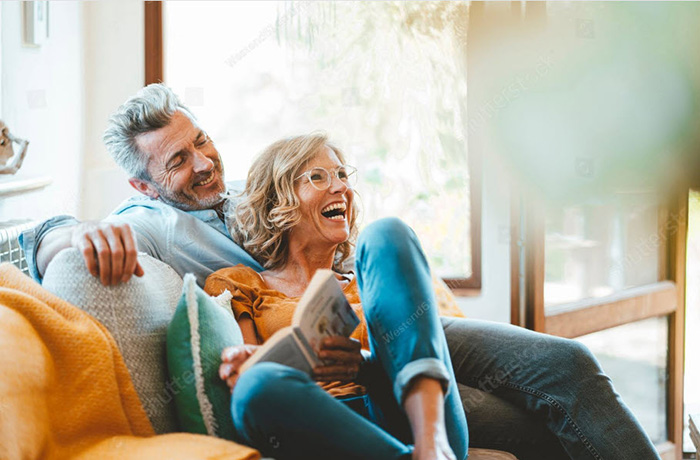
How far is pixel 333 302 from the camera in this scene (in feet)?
4.46

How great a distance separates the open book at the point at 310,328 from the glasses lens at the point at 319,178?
1.62 ft

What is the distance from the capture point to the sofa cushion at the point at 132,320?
1285mm

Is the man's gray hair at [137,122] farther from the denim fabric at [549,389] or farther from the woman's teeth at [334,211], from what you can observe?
the denim fabric at [549,389]

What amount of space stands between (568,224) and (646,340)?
0.60 meters

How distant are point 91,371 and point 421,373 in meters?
0.55

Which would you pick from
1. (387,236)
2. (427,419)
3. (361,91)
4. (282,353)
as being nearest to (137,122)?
(387,236)

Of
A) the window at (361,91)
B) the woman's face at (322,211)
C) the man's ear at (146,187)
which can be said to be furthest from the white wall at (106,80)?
the woman's face at (322,211)

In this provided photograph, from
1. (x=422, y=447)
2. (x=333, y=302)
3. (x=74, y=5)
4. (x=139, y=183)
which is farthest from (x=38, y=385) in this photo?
(x=74, y=5)

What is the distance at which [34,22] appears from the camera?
247cm

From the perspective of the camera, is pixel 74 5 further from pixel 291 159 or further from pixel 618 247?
pixel 618 247

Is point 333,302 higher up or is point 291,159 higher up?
point 291,159

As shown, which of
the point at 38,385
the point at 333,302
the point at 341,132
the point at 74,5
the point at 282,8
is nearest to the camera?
the point at 38,385

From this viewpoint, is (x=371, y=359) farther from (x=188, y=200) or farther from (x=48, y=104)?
(x=48, y=104)

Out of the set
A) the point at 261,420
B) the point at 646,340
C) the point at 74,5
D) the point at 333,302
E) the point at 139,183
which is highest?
the point at 74,5
